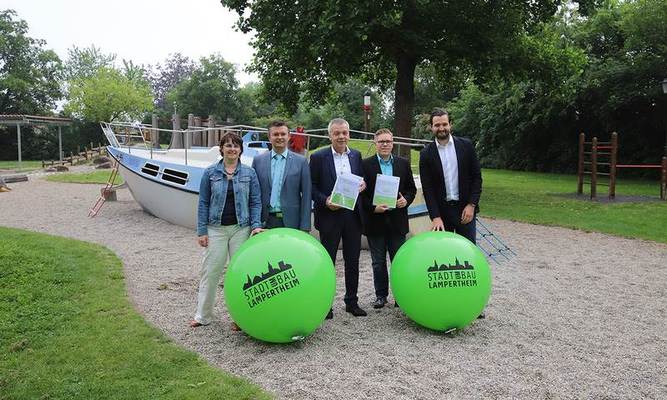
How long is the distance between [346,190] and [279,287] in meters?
1.27

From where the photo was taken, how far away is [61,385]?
14.2 ft

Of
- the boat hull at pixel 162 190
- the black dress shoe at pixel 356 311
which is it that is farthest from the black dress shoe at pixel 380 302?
the boat hull at pixel 162 190

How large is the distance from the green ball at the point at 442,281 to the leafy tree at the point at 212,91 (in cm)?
5528

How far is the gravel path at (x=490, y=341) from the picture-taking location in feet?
14.5

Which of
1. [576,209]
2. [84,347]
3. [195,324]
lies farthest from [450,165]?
[576,209]

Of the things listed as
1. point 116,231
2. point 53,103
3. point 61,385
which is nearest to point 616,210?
point 116,231

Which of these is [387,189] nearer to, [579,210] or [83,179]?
[579,210]

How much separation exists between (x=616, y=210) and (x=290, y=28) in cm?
1064

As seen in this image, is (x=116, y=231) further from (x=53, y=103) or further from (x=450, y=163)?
(x=53, y=103)

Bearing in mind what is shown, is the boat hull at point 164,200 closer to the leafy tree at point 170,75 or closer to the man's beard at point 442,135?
the man's beard at point 442,135

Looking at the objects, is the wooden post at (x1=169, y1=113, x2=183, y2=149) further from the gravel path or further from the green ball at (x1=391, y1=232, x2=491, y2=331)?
the green ball at (x1=391, y1=232, x2=491, y2=331)

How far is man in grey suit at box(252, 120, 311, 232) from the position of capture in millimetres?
A: 5715

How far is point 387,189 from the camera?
5797 mm

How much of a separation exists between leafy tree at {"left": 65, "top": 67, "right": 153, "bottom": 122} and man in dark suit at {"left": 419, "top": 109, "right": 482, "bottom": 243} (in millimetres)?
49501
